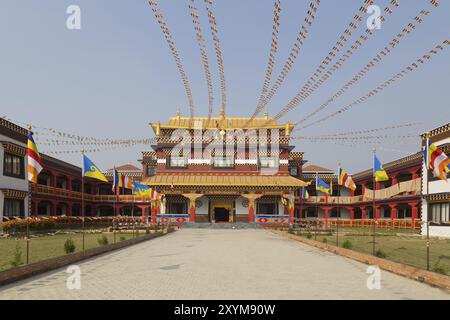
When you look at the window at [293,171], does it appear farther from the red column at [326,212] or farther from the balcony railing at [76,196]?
the balcony railing at [76,196]

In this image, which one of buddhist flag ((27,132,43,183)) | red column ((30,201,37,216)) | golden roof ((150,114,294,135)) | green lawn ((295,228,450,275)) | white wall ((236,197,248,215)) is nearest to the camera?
buddhist flag ((27,132,43,183))

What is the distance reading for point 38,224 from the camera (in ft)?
99.6

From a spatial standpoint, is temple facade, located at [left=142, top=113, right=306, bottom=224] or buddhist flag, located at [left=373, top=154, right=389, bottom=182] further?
temple facade, located at [left=142, top=113, right=306, bottom=224]

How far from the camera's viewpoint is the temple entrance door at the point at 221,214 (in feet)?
155

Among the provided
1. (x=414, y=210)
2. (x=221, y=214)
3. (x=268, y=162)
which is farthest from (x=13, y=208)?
(x=414, y=210)

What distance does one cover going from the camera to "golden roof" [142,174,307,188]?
41.9 metres

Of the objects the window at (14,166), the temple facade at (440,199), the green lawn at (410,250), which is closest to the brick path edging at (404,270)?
the green lawn at (410,250)

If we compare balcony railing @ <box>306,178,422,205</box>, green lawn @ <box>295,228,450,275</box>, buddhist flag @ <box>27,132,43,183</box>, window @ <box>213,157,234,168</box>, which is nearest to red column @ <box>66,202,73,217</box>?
window @ <box>213,157,234,168</box>

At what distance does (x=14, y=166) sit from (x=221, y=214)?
23.2 metres

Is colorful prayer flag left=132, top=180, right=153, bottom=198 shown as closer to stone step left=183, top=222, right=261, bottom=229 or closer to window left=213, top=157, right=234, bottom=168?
stone step left=183, top=222, right=261, bottom=229

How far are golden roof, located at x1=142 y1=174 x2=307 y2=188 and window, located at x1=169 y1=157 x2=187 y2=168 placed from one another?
122 centimetres
